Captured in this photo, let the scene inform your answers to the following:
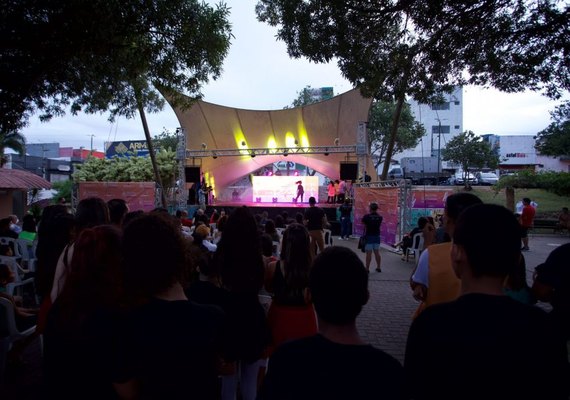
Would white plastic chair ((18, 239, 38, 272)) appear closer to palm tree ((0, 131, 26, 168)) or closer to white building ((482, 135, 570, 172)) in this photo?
palm tree ((0, 131, 26, 168))

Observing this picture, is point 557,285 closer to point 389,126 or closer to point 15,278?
point 15,278

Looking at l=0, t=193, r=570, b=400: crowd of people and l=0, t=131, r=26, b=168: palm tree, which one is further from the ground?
l=0, t=131, r=26, b=168: palm tree

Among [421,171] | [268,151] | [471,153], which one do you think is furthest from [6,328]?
[471,153]

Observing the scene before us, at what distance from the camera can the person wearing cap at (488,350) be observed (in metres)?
1.19

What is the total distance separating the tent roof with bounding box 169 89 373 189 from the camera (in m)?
19.3

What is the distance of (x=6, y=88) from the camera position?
20.6ft

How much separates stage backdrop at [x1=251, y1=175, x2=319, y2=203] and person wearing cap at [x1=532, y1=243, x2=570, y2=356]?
1851 centimetres

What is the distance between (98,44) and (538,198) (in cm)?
2786

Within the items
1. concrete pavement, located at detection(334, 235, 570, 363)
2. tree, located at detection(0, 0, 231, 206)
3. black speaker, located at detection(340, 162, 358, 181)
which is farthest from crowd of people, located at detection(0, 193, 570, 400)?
black speaker, located at detection(340, 162, 358, 181)

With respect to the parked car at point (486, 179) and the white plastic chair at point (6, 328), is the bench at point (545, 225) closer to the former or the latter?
the parked car at point (486, 179)

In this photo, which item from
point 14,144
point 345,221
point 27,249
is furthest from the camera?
point 14,144

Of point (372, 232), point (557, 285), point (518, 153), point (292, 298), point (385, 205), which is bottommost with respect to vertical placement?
point (372, 232)

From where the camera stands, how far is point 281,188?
21.6m

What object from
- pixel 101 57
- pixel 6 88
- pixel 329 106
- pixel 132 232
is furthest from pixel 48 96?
pixel 329 106
